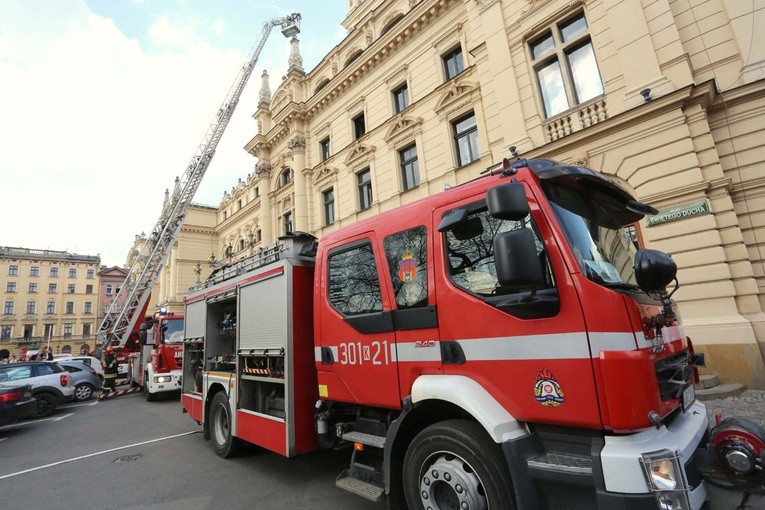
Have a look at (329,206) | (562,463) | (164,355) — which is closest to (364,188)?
(329,206)

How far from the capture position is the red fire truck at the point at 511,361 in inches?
85.2

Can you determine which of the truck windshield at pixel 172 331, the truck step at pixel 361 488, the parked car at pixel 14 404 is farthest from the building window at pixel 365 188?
the truck step at pixel 361 488

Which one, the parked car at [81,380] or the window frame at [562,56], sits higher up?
the window frame at [562,56]

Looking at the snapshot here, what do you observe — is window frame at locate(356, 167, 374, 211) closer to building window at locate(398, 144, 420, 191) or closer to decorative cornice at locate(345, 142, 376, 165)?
decorative cornice at locate(345, 142, 376, 165)

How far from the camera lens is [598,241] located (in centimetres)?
279

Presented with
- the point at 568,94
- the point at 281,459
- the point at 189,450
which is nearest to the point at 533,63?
the point at 568,94

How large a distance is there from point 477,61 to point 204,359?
12.4 m

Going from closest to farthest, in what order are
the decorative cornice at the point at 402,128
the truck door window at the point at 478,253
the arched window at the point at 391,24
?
1. the truck door window at the point at 478,253
2. the decorative cornice at the point at 402,128
3. the arched window at the point at 391,24

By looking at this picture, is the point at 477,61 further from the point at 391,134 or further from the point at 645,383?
the point at 645,383

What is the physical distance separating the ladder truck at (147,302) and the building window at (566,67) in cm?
1394

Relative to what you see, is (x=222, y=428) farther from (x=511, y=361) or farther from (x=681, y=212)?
(x=681, y=212)

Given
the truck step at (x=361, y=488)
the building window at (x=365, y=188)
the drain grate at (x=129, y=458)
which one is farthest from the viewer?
the building window at (x=365, y=188)

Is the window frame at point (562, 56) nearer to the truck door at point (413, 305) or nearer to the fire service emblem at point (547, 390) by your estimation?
the truck door at point (413, 305)

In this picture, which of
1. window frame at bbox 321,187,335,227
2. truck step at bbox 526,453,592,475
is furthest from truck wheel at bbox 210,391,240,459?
window frame at bbox 321,187,335,227
